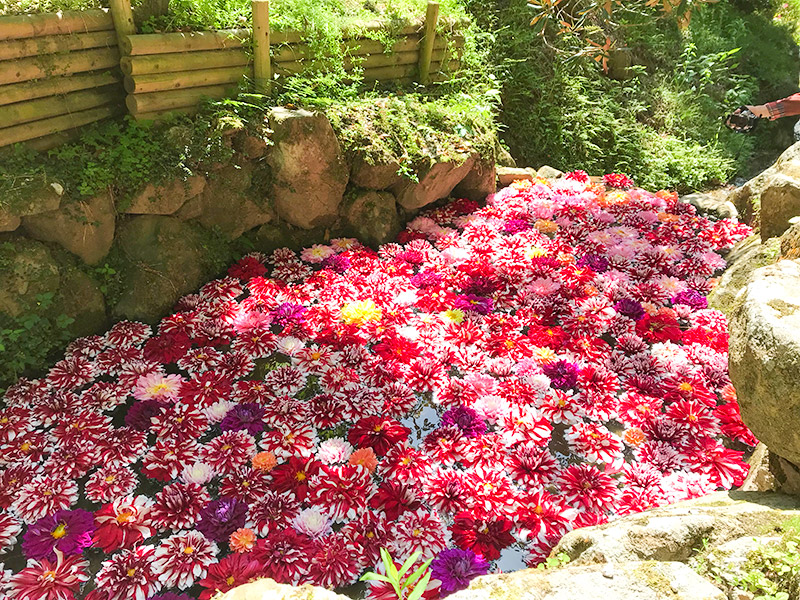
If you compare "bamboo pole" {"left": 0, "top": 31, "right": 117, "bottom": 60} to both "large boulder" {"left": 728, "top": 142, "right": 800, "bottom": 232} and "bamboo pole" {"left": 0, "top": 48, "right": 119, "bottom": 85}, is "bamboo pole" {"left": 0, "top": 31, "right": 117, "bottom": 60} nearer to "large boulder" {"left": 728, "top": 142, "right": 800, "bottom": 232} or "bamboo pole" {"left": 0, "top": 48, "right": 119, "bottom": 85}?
"bamboo pole" {"left": 0, "top": 48, "right": 119, "bottom": 85}

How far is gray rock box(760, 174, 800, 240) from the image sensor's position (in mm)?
4203

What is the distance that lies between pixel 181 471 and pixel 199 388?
0.63 metres

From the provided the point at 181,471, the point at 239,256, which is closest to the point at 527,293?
the point at 239,256

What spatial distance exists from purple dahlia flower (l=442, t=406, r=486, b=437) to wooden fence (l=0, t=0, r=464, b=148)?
124 inches

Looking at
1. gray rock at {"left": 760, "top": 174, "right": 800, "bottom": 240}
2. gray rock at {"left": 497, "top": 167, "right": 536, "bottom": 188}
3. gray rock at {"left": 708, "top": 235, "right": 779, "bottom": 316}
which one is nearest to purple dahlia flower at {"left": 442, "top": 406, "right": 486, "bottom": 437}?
gray rock at {"left": 708, "top": 235, "right": 779, "bottom": 316}

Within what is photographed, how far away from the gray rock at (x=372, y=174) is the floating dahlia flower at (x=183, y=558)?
3307 mm

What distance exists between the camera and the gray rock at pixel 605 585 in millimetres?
1529

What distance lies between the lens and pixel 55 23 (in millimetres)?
3541

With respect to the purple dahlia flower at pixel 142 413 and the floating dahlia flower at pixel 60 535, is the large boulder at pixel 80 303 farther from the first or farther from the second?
the floating dahlia flower at pixel 60 535

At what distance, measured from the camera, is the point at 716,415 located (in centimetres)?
341

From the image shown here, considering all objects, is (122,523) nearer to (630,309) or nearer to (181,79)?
(181,79)

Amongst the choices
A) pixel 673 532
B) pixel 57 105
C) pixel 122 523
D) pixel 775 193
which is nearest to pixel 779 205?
pixel 775 193

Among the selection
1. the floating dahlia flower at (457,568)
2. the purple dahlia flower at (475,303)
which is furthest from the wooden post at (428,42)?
the floating dahlia flower at (457,568)

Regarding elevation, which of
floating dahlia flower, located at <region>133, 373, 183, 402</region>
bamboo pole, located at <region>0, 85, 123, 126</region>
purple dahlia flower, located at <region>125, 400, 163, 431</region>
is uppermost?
bamboo pole, located at <region>0, 85, 123, 126</region>
